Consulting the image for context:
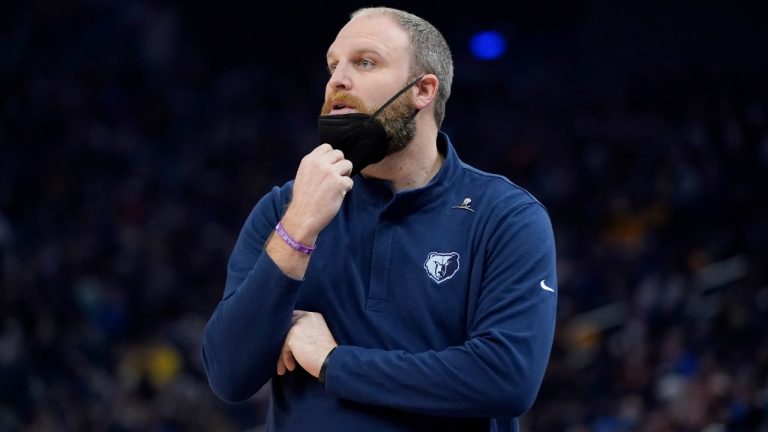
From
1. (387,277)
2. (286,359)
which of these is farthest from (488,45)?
(286,359)

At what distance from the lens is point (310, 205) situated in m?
2.55

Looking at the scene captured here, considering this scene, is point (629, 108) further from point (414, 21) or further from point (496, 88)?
point (414, 21)

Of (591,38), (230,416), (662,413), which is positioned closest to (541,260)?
(662,413)

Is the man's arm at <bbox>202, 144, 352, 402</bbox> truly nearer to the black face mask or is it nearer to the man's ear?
the black face mask

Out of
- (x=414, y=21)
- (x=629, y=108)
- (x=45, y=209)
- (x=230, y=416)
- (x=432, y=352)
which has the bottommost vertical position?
(x=230, y=416)

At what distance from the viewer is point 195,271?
10.8 metres

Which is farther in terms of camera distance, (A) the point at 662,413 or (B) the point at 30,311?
(B) the point at 30,311

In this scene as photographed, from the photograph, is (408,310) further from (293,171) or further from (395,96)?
(293,171)

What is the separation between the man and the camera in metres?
2.54

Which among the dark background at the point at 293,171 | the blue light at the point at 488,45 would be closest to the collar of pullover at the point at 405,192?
the dark background at the point at 293,171

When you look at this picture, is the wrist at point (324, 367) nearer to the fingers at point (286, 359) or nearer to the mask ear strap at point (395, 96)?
the fingers at point (286, 359)

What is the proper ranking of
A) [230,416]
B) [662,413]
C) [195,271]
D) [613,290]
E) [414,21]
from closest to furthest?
[414,21]
[662,413]
[230,416]
[613,290]
[195,271]

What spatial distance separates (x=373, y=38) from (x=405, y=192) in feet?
1.18

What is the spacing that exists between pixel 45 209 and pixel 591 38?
246 inches
